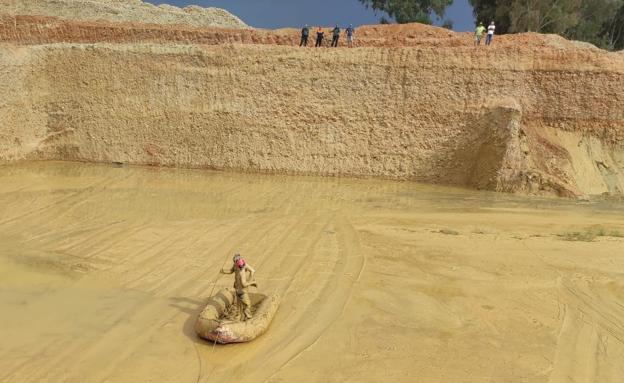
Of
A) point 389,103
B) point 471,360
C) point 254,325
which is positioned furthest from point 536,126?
point 254,325

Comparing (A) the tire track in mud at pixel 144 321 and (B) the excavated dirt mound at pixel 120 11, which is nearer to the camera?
(A) the tire track in mud at pixel 144 321

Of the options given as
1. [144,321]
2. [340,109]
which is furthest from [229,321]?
[340,109]

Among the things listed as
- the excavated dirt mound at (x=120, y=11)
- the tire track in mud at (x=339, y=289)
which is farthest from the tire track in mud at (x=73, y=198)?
the excavated dirt mound at (x=120, y=11)

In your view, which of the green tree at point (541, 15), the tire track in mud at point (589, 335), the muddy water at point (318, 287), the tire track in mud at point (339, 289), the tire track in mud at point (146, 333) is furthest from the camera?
the green tree at point (541, 15)

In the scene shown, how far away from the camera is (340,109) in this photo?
655 inches

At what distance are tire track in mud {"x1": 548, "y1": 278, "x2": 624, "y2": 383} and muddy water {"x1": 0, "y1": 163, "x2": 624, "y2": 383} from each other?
2cm

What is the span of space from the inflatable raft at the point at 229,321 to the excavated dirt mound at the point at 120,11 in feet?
75.0

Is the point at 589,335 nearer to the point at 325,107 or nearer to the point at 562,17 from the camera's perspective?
the point at 325,107

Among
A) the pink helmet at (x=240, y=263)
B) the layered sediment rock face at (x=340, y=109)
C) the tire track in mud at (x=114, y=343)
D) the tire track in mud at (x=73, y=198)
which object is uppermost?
the layered sediment rock face at (x=340, y=109)

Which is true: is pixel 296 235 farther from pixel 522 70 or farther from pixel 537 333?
pixel 522 70

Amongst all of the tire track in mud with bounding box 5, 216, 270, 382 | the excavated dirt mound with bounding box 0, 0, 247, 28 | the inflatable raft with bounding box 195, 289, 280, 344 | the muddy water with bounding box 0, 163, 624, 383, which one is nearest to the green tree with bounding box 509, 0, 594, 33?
the excavated dirt mound with bounding box 0, 0, 247, 28

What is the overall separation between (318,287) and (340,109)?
1026cm

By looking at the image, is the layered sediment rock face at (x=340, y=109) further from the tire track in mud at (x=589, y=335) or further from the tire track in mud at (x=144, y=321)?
the tire track in mud at (x=144, y=321)

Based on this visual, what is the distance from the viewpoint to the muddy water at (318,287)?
5.42m
